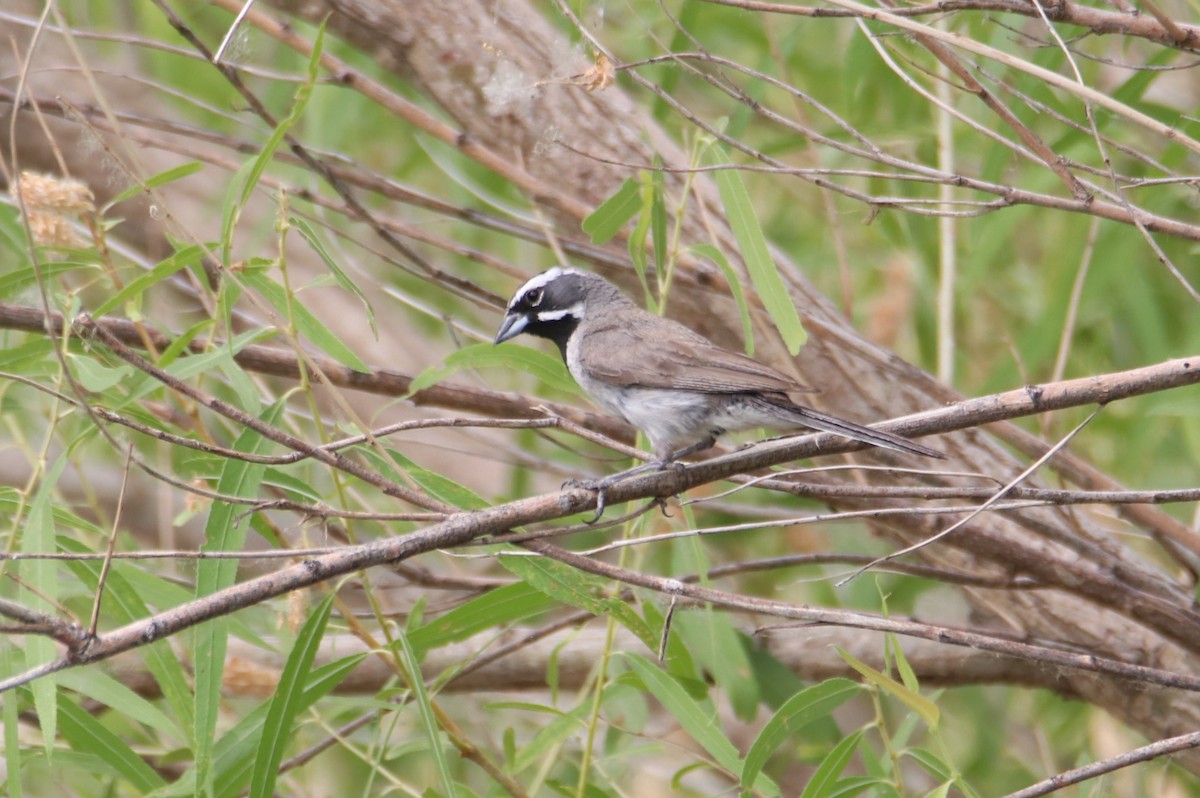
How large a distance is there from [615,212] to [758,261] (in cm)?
53

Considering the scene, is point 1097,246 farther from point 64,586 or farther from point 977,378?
point 64,586

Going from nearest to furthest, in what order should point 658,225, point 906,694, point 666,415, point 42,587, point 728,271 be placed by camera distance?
point 906,694 < point 42,587 < point 728,271 < point 658,225 < point 666,415

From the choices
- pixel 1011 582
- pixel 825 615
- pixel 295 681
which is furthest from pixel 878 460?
pixel 295 681

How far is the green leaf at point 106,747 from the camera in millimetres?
3537

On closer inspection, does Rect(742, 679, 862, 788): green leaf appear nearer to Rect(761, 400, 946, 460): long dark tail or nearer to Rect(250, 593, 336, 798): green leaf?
Rect(761, 400, 946, 460): long dark tail

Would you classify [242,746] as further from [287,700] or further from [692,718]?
[692,718]

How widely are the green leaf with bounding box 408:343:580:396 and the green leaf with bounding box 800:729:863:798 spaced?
1434 millimetres

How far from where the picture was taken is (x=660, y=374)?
171 inches

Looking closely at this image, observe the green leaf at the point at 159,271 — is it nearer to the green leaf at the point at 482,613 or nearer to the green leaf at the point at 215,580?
the green leaf at the point at 215,580

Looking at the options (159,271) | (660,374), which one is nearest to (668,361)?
(660,374)

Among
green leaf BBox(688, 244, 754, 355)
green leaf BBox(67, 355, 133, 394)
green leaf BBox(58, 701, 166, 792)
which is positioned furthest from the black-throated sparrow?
green leaf BBox(58, 701, 166, 792)

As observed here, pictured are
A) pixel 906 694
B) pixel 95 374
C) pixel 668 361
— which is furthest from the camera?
pixel 668 361

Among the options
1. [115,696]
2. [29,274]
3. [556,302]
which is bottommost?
[115,696]

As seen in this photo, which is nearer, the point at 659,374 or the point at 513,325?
the point at 659,374
